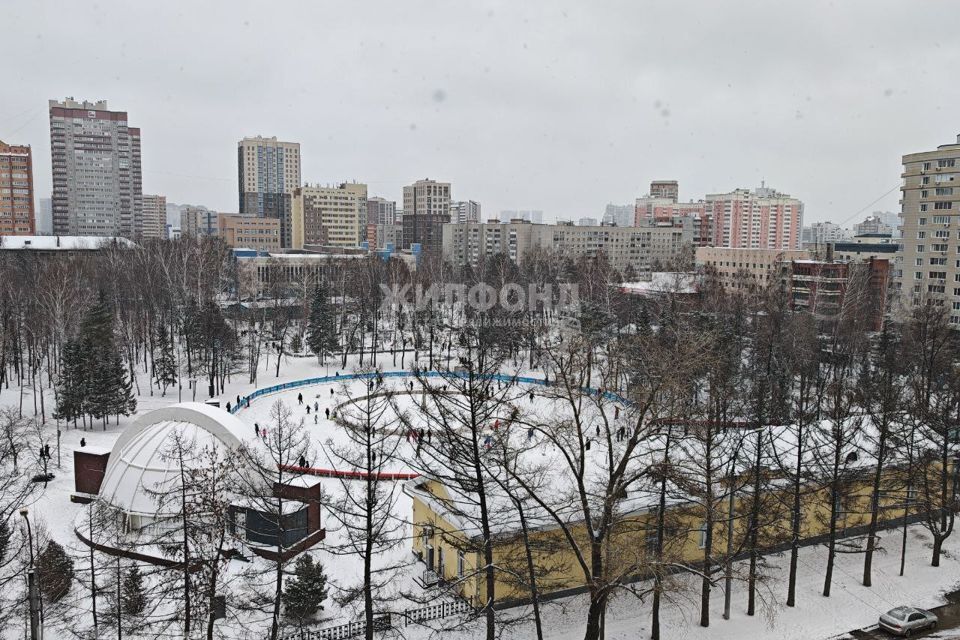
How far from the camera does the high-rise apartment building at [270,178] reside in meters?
127

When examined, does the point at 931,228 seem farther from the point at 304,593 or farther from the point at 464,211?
the point at 464,211

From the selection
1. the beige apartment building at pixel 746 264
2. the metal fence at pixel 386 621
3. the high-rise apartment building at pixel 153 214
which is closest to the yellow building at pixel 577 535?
the metal fence at pixel 386 621

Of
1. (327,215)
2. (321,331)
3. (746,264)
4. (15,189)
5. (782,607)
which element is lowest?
(782,607)

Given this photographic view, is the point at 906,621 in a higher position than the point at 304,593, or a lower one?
lower

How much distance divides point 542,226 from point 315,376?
196ft

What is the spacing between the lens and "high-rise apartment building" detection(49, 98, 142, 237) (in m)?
108

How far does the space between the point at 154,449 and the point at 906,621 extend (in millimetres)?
18800

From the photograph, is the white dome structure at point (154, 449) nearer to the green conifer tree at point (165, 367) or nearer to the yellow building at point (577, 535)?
the yellow building at point (577, 535)

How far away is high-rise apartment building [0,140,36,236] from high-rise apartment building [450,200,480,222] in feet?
232

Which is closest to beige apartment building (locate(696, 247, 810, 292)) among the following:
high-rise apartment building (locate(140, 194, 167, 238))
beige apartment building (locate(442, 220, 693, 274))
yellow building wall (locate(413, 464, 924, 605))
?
beige apartment building (locate(442, 220, 693, 274))

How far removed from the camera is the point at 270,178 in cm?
13238

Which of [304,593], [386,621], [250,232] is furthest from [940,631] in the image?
[250,232]

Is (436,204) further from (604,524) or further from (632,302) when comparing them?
(604,524)

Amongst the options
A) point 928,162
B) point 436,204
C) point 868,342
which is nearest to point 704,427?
point 868,342
